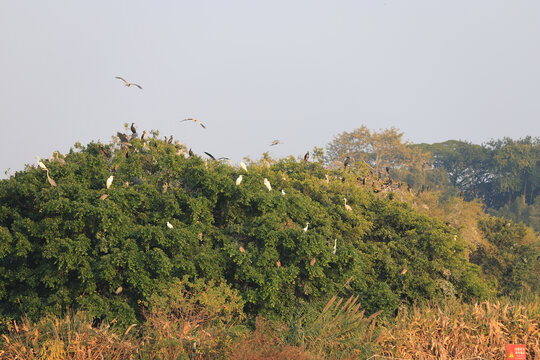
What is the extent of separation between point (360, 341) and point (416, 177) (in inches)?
1780

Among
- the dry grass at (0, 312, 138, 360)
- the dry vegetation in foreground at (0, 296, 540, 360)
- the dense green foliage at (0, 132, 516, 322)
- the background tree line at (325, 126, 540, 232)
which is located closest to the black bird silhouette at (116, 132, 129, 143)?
the dense green foliage at (0, 132, 516, 322)

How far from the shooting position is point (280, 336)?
1045 cm

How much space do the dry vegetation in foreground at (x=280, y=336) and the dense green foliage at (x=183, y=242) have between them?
851 mm

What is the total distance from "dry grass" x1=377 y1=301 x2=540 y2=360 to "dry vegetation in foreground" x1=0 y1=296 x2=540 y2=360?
0.02m

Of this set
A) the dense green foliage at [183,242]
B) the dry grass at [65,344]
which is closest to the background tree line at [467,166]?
the dense green foliage at [183,242]

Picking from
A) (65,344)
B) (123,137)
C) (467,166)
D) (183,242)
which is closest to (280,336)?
(183,242)

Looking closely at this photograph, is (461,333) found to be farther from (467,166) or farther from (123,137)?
(467,166)

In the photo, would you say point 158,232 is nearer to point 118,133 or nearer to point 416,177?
point 118,133

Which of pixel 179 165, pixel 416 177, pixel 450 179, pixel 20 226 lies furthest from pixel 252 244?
pixel 450 179

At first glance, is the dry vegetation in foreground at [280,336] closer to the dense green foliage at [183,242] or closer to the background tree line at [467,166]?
the dense green foliage at [183,242]

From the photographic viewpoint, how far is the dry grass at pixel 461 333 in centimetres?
1087

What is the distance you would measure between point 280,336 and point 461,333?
3.82 metres

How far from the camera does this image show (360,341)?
1047 cm

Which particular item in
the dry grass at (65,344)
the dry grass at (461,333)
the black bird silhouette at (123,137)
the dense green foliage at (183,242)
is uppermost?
the black bird silhouette at (123,137)
